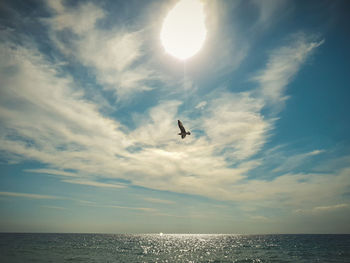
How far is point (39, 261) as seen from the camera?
123ft

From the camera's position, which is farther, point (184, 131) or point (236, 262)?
point (236, 262)

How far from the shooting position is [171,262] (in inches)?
1639

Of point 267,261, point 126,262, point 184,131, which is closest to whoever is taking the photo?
point 184,131

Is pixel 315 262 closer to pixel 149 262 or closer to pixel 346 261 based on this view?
pixel 346 261

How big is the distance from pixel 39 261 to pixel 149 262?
1862 cm

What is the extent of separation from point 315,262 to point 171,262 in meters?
26.7

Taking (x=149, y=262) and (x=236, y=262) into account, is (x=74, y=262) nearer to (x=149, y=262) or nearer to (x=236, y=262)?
(x=149, y=262)

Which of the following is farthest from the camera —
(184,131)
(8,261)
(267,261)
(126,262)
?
(267,261)

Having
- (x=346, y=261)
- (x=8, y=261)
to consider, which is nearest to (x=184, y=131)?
(x=8, y=261)

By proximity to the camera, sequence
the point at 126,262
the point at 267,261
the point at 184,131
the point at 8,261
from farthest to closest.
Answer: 1. the point at 267,261
2. the point at 126,262
3. the point at 8,261
4. the point at 184,131

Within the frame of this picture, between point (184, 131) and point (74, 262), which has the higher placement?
point (184, 131)

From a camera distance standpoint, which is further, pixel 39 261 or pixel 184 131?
pixel 39 261

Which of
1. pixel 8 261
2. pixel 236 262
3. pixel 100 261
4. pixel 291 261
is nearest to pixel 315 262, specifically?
pixel 291 261

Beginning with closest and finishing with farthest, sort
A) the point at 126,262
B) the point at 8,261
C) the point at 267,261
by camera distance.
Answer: the point at 8,261, the point at 126,262, the point at 267,261
